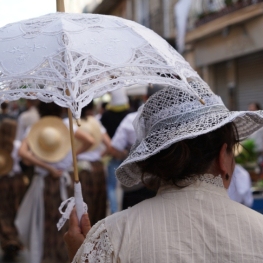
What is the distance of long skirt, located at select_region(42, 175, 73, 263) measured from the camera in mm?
6680

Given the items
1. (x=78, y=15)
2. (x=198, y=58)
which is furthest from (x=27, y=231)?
(x=198, y=58)

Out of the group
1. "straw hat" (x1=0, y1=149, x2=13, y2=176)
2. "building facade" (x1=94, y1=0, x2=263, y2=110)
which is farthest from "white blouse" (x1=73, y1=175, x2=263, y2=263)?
"building facade" (x1=94, y1=0, x2=263, y2=110)

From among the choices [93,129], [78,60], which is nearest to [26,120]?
[93,129]

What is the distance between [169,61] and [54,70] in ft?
1.39

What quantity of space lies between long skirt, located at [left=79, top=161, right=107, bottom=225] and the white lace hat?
4.80 meters

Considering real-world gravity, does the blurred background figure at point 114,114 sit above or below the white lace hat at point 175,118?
below

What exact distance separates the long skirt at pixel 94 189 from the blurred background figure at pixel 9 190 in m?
0.98

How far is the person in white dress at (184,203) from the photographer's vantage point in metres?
2.04

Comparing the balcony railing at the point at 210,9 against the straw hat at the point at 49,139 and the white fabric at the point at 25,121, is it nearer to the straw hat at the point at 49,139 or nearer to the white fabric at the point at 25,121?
the white fabric at the point at 25,121

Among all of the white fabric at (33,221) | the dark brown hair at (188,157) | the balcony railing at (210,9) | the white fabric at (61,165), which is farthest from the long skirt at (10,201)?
the balcony railing at (210,9)

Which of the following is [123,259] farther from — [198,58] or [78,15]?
[198,58]

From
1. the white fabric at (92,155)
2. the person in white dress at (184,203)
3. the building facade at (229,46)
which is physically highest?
the person in white dress at (184,203)

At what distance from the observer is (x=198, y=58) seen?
2411 cm

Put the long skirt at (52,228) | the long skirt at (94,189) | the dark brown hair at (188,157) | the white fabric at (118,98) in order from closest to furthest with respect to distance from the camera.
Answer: the dark brown hair at (188,157) < the long skirt at (52,228) < the long skirt at (94,189) < the white fabric at (118,98)
